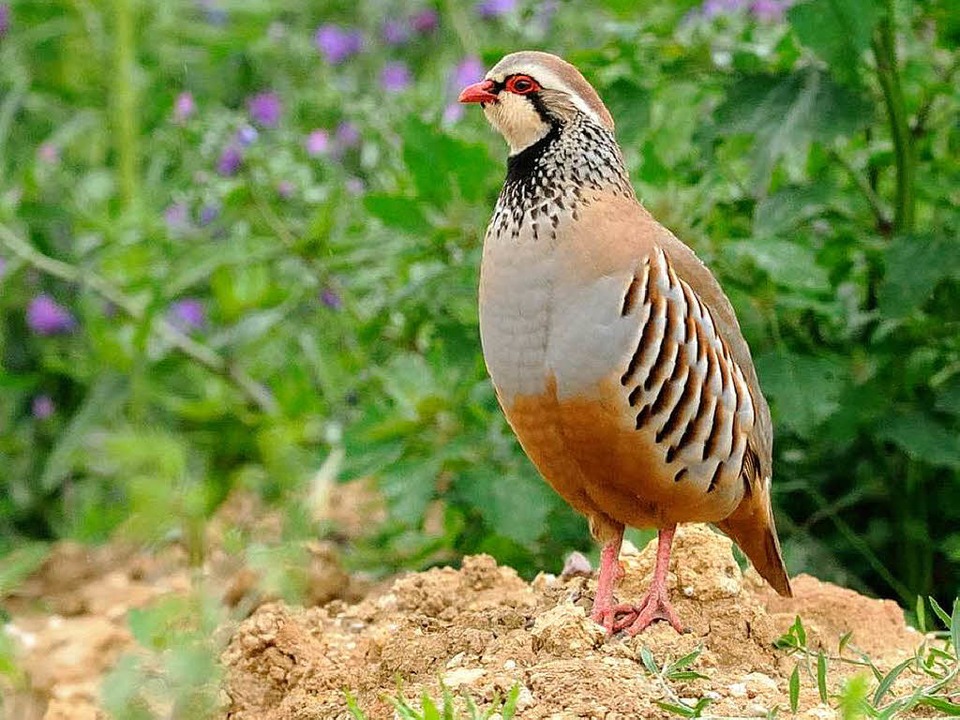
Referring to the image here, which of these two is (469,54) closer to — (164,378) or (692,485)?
(164,378)

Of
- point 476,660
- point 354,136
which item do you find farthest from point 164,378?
point 476,660

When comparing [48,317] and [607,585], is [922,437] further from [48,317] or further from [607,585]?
[48,317]

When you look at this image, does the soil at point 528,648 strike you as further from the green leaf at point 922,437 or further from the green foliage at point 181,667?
the green leaf at point 922,437

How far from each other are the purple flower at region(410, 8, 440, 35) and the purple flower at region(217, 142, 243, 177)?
7.95 ft

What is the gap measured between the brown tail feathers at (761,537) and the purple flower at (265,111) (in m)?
3.99

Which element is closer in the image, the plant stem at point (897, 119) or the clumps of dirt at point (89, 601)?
the clumps of dirt at point (89, 601)

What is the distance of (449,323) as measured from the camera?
4422mm

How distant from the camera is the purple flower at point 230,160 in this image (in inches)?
200

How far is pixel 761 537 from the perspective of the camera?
3.37 meters

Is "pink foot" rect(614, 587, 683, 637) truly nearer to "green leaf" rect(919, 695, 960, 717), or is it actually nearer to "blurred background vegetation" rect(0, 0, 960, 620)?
"green leaf" rect(919, 695, 960, 717)

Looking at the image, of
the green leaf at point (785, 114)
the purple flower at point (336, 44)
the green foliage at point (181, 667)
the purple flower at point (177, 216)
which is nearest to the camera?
the green foliage at point (181, 667)

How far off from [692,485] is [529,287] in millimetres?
521

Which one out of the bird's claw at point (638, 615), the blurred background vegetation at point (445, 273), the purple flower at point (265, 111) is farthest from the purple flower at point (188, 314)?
the bird's claw at point (638, 615)

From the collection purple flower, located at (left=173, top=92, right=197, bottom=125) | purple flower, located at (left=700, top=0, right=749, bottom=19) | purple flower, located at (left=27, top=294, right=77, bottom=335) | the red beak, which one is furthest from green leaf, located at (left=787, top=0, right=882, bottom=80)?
purple flower, located at (left=27, top=294, right=77, bottom=335)
